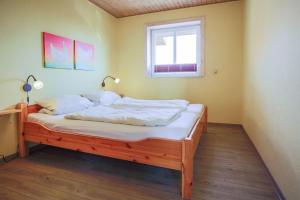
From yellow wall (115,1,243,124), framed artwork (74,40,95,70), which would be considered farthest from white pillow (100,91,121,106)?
yellow wall (115,1,243,124)

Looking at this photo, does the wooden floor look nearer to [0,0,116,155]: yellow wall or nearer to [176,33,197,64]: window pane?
[0,0,116,155]: yellow wall

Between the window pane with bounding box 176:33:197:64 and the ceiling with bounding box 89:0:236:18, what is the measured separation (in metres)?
0.65

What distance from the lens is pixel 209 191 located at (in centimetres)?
162

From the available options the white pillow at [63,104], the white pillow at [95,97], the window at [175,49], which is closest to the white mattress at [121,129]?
the white pillow at [63,104]

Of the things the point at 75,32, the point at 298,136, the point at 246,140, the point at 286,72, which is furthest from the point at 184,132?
the point at 75,32

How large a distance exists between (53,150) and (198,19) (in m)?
3.63

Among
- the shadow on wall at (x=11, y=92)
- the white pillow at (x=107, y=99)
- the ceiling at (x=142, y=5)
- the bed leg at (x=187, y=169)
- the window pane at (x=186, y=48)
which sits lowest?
the bed leg at (x=187, y=169)

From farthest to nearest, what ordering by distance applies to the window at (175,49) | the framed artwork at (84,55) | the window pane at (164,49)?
the window pane at (164,49) < the window at (175,49) < the framed artwork at (84,55)

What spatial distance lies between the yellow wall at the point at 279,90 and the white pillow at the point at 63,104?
2.45 metres

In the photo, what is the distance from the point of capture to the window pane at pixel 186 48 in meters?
4.12

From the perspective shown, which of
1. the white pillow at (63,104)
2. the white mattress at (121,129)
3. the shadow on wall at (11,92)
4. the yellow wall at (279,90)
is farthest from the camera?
the white pillow at (63,104)

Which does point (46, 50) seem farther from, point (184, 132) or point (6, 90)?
point (184, 132)

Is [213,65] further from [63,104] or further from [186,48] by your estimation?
[63,104]

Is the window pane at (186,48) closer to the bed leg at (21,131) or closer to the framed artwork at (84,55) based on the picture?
the framed artwork at (84,55)
